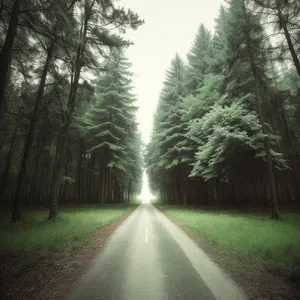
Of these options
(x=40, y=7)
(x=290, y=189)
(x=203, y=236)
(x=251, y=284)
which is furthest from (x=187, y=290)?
(x=290, y=189)

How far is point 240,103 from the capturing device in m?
15.0

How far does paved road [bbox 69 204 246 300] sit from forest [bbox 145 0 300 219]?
362 inches

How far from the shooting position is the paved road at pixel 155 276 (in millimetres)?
3748

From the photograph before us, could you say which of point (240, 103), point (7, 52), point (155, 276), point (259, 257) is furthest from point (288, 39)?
point (7, 52)

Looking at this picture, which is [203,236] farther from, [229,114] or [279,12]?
[279,12]

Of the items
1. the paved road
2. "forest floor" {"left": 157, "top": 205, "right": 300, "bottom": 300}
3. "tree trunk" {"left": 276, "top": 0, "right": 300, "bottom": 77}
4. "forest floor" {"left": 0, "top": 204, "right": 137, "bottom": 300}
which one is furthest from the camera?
"tree trunk" {"left": 276, "top": 0, "right": 300, "bottom": 77}

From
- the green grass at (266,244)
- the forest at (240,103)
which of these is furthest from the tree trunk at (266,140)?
the green grass at (266,244)

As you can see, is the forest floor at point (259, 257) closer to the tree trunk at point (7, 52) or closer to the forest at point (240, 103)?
the forest at point (240, 103)

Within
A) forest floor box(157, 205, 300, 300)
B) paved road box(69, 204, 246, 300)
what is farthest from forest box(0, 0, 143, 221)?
forest floor box(157, 205, 300, 300)

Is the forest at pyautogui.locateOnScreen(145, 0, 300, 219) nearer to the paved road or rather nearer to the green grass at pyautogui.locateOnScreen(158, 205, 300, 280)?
the green grass at pyautogui.locateOnScreen(158, 205, 300, 280)

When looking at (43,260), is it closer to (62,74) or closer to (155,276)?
(155,276)

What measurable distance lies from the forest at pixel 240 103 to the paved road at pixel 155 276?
9.20 meters

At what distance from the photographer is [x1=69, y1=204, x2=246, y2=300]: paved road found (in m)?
3.75

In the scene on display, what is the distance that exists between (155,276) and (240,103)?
48.9 ft
